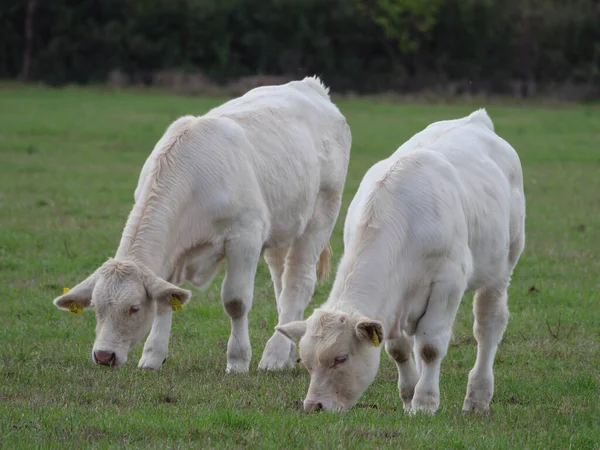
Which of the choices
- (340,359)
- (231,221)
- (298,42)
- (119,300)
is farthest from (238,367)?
(298,42)

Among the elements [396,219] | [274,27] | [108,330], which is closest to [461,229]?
[396,219]

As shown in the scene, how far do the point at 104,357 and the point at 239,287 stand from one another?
1415 millimetres

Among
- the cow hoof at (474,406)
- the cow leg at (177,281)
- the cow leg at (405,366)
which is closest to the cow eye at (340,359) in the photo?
the cow leg at (405,366)

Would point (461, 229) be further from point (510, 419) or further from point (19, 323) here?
point (19, 323)

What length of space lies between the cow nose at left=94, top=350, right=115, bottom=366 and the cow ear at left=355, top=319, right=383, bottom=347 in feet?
6.46

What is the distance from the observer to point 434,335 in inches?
267

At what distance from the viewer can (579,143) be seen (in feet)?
96.8

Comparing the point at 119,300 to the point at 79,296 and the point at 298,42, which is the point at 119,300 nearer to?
the point at 79,296

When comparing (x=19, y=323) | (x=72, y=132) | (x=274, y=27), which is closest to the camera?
(x=19, y=323)

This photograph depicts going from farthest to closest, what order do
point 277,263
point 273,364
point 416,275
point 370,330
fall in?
point 277,263
point 273,364
point 416,275
point 370,330

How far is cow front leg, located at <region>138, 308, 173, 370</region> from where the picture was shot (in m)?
8.45

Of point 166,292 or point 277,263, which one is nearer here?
point 166,292

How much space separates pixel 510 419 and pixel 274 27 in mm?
48173

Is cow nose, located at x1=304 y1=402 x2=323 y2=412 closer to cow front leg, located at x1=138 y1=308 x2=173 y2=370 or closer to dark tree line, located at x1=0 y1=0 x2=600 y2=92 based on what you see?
cow front leg, located at x1=138 y1=308 x2=173 y2=370
